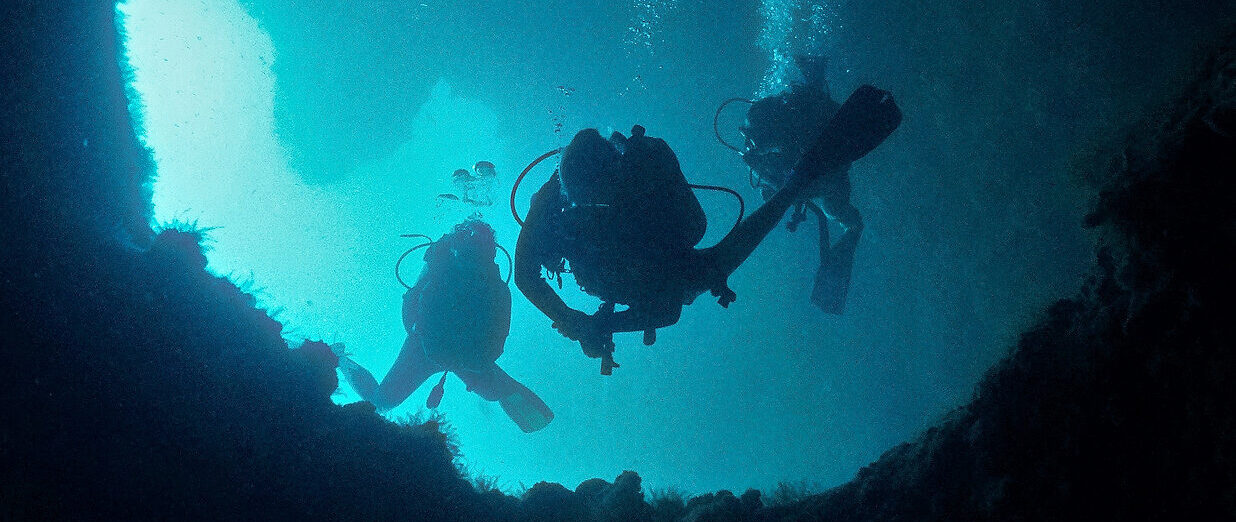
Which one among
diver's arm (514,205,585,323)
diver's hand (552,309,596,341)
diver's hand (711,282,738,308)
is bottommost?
diver's hand (552,309,596,341)

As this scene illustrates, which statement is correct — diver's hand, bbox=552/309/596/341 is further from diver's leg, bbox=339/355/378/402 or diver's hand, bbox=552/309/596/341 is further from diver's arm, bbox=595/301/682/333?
diver's leg, bbox=339/355/378/402

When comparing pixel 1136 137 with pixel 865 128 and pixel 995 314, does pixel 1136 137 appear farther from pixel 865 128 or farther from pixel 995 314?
pixel 995 314

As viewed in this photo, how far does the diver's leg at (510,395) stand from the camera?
869cm

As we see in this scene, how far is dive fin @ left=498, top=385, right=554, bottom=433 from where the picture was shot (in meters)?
9.01

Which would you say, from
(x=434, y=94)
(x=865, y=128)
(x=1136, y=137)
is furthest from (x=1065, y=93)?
(x=434, y=94)

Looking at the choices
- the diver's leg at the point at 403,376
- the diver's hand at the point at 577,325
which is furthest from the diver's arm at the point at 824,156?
the diver's leg at the point at 403,376

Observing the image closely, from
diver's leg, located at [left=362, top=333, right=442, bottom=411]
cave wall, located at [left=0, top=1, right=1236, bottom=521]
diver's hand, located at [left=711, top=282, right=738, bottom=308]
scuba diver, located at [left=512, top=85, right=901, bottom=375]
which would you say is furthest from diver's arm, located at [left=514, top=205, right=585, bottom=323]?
diver's leg, located at [left=362, top=333, right=442, bottom=411]

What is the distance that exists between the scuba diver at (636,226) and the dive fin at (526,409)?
213 inches

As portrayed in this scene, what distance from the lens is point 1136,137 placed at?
2412 millimetres

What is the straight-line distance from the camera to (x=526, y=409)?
9.14 metres

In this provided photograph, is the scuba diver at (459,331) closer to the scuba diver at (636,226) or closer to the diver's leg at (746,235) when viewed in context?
the scuba diver at (636,226)

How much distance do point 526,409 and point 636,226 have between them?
6.71m

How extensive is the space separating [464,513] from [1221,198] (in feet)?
15.3

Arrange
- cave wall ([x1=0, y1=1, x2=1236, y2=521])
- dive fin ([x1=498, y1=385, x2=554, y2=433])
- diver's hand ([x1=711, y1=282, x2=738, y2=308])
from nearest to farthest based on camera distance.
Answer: cave wall ([x1=0, y1=1, x2=1236, y2=521]) → diver's hand ([x1=711, y1=282, x2=738, y2=308]) → dive fin ([x1=498, y1=385, x2=554, y2=433])
